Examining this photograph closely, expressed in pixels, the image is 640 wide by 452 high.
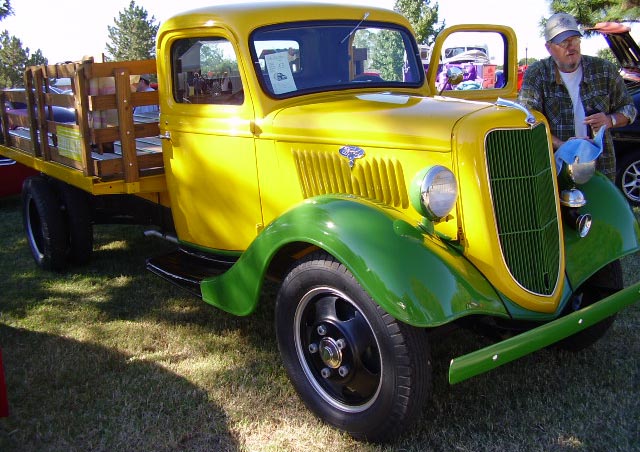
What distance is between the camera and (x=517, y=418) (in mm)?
2754

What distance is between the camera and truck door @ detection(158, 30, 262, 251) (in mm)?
3414

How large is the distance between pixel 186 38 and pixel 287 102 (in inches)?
31.5

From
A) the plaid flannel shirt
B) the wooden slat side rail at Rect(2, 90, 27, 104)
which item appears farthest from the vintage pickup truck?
the wooden slat side rail at Rect(2, 90, 27, 104)

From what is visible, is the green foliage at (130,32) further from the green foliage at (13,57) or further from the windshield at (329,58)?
the windshield at (329,58)

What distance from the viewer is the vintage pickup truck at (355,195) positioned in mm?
2434

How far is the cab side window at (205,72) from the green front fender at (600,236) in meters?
1.92

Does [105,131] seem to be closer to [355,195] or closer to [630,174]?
[355,195]

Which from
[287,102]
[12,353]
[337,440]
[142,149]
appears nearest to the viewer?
[337,440]

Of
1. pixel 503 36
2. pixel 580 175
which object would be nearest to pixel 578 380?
pixel 580 175

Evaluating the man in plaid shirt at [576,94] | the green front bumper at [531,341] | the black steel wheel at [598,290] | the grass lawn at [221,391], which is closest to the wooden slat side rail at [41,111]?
the grass lawn at [221,391]

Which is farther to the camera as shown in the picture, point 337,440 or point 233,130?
point 233,130

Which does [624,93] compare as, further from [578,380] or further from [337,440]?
A: [337,440]

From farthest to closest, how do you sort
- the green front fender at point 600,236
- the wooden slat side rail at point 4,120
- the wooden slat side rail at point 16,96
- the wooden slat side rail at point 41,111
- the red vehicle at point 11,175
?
A: the red vehicle at point 11,175, the wooden slat side rail at point 4,120, the wooden slat side rail at point 16,96, the wooden slat side rail at point 41,111, the green front fender at point 600,236

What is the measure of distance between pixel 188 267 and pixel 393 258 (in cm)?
179
